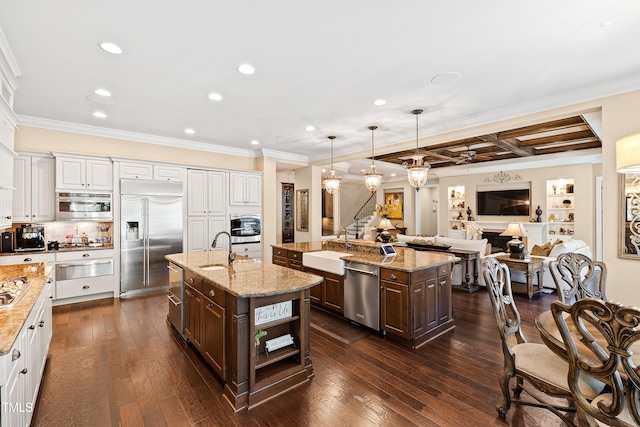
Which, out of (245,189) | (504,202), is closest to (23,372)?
(245,189)

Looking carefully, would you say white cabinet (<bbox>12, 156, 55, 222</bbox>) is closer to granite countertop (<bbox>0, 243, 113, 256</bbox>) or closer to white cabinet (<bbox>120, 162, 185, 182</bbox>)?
granite countertop (<bbox>0, 243, 113, 256</bbox>)

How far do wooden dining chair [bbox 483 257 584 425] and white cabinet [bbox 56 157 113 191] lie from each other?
5720mm

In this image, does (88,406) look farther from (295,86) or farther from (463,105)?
(463,105)

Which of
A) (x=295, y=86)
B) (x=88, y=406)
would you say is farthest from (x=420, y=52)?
(x=88, y=406)

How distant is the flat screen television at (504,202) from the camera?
8547mm

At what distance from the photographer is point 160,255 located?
17.6 ft

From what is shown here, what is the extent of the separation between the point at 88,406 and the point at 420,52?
13.1 feet

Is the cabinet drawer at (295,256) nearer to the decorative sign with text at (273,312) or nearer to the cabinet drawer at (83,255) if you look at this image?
the decorative sign with text at (273,312)

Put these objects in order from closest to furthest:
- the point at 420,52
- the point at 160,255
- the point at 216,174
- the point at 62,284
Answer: the point at 420,52, the point at 62,284, the point at 160,255, the point at 216,174

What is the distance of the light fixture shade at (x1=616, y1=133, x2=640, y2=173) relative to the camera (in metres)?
2.30

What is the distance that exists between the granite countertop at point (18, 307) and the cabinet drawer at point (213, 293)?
115 centimetres

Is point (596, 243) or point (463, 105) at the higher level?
point (463, 105)

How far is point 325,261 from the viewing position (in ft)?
13.3

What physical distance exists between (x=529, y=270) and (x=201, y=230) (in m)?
6.06
